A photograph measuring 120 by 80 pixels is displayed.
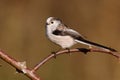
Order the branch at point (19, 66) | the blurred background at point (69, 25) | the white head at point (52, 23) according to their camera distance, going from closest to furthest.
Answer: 1. the branch at point (19, 66)
2. the white head at point (52, 23)
3. the blurred background at point (69, 25)

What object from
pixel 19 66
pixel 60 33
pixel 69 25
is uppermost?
Answer: pixel 19 66

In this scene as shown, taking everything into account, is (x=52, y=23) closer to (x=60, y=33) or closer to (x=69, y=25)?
(x=60, y=33)

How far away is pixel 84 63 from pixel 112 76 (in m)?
0.51

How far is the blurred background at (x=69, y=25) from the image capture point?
6.51m

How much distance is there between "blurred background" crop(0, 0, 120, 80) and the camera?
21.4 feet

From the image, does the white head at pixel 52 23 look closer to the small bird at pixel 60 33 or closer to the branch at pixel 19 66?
the small bird at pixel 60 33

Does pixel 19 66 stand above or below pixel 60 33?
above

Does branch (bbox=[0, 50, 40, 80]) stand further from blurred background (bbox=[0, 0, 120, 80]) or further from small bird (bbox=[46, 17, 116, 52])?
blurred background (bbox=[0, 0, 120, 80])

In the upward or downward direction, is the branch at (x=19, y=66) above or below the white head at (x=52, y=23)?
above

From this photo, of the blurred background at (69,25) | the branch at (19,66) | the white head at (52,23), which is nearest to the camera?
the branch at (19,66)

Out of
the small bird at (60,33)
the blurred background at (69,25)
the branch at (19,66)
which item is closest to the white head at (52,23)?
the small bird at (60,33)

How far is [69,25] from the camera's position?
268 inches

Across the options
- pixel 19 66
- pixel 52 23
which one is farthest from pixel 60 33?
pixel 19 66

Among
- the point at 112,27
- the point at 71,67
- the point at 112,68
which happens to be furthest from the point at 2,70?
the point at 112,27
